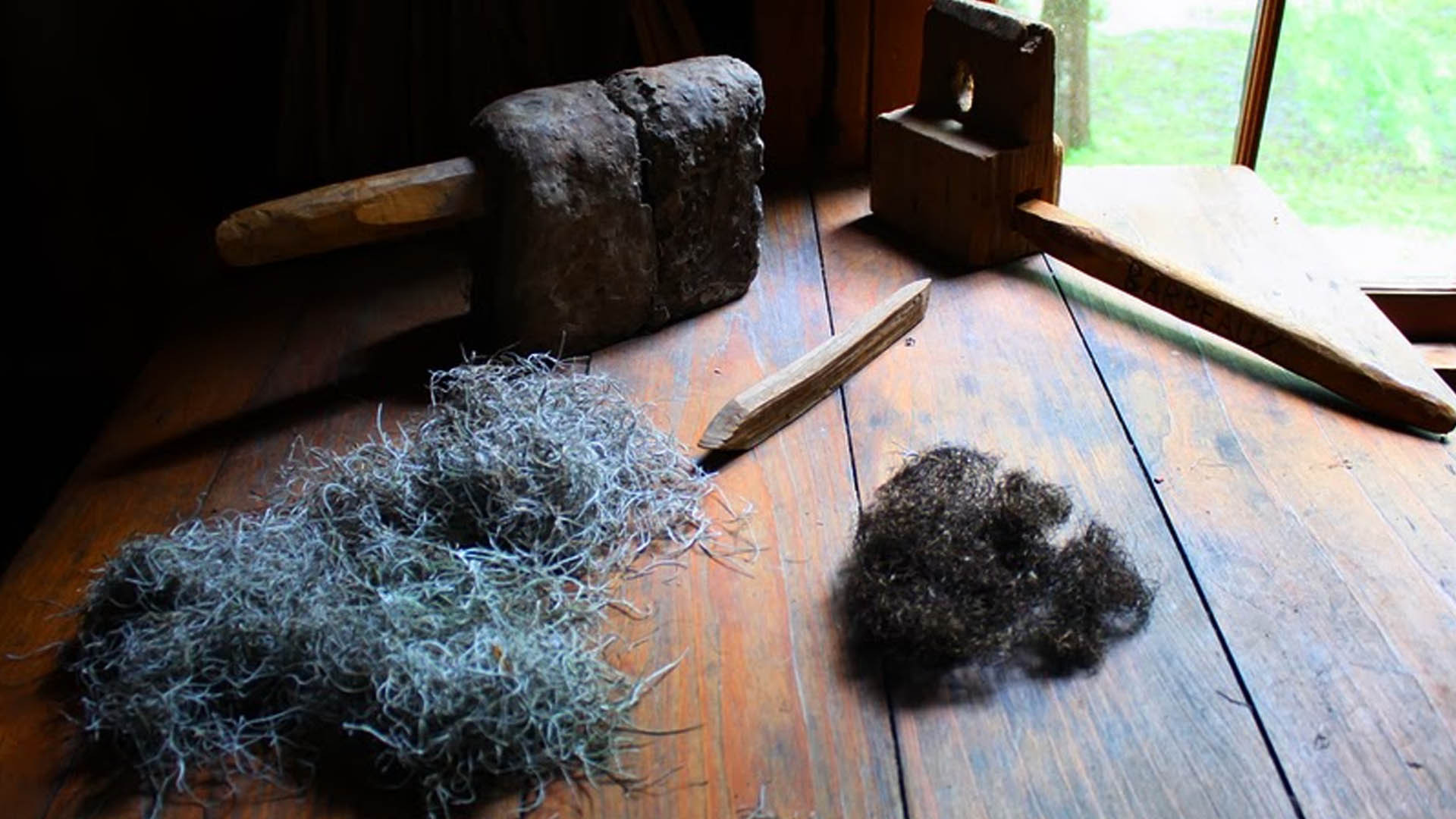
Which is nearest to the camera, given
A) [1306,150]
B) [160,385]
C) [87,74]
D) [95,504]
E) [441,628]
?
[441,628]

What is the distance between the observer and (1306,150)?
7.91 ft

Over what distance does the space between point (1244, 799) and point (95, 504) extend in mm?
1356

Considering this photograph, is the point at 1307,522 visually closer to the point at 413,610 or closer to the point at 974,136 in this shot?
the point at 974,136

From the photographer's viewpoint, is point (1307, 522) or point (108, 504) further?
point (108, 504)

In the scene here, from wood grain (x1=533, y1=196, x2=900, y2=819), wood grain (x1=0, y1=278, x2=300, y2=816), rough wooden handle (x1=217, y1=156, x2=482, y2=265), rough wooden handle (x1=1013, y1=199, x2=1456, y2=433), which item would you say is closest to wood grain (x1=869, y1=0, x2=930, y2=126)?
rough wooden handle (x1=1013, y1=199, x2=1456, y2=433)

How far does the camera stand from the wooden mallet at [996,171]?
185cm

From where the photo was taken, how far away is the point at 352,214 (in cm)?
166

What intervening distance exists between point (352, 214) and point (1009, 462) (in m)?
0.90

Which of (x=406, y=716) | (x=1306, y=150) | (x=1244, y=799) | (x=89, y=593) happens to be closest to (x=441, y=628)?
(x=406, y=716)

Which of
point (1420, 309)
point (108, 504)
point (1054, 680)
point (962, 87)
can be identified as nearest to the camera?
point (1054, 680)

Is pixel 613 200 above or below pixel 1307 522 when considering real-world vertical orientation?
above

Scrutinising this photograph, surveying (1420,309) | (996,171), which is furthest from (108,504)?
(1420,309)

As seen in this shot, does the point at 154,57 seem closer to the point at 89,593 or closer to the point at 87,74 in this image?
the point at 87,74

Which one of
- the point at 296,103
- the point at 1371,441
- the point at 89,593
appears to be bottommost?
the point at 1371,441
